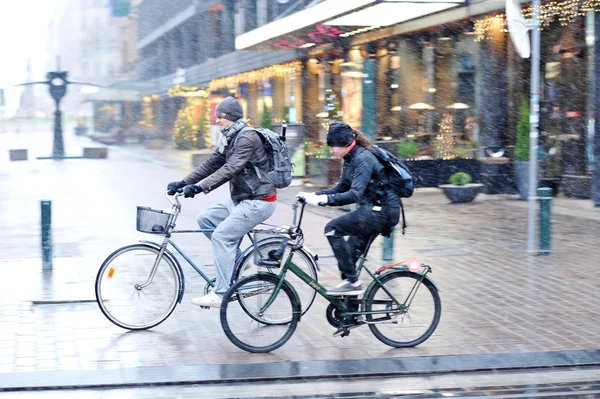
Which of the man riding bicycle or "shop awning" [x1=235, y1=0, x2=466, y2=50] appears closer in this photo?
the man riding bicycle

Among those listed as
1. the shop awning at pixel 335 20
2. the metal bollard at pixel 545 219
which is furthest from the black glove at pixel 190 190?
the shop awning at pixel 335 20

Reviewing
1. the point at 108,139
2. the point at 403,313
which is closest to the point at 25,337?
the point at 403,313

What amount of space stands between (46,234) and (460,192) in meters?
9.47

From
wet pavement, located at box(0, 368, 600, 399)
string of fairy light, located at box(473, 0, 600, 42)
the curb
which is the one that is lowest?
wet pavement, located at box(0, 368, 600, 399)

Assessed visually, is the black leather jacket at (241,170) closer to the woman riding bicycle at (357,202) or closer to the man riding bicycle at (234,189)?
the man riding bicycle at (234,189)

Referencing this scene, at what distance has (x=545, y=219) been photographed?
10758 millimetres

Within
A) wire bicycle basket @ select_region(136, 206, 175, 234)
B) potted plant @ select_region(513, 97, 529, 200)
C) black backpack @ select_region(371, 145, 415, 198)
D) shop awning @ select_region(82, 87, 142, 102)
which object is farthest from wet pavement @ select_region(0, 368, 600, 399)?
shop awning @ select_region(82, 87, 142, 102)

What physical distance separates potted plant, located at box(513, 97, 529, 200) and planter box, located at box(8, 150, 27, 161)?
860 inches

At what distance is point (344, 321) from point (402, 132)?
55.4 ft

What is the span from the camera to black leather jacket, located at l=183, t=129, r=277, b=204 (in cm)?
705

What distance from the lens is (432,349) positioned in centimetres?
682

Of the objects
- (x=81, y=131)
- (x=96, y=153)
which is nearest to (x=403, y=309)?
(x=96, y=153)

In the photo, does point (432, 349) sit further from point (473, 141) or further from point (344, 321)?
point (473, 141)

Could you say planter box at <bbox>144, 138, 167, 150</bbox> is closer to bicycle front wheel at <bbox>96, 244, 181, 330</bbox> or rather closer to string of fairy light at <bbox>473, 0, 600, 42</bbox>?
string of fairy light at <bbox>473, 0, 600, 42</bbox>
